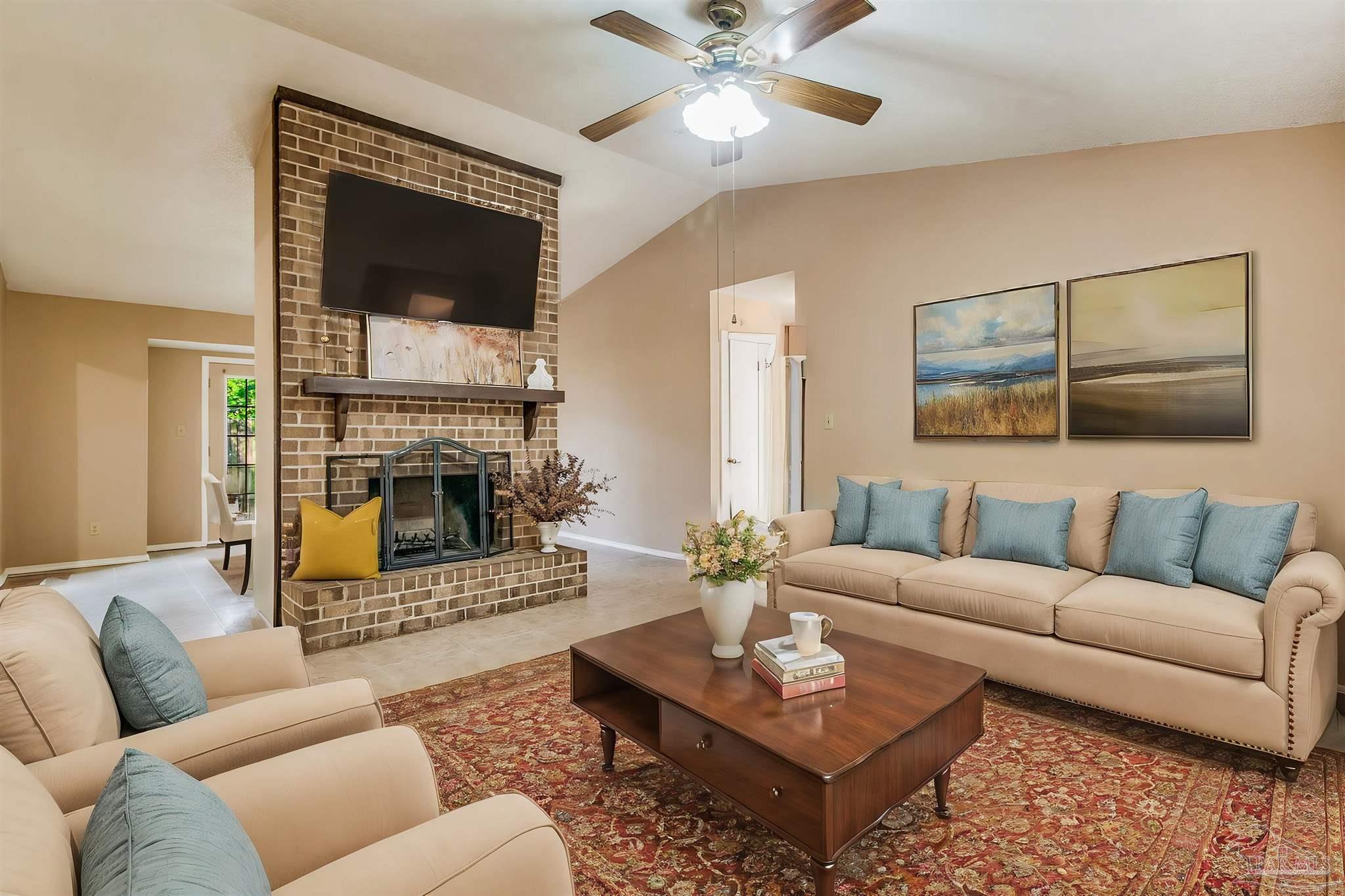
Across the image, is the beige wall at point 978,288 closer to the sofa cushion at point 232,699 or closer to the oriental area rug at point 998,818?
the oriental area rug at point 998,818

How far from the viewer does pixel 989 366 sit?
3779 mm

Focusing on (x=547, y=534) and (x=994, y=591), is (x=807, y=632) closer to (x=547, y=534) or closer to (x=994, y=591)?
(x=994, y=591)

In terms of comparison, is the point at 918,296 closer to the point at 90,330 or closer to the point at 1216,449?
the point at 1216,449

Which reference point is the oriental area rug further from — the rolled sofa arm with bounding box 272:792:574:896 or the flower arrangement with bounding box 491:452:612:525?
the flower arrangement with bounding box 491:452:612:525

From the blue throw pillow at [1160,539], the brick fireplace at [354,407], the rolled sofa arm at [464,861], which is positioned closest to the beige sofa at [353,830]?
the rolled sofa arm at [464,861]

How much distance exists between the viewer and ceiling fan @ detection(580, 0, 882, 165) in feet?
7.13

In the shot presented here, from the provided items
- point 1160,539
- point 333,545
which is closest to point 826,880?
point 1160,539

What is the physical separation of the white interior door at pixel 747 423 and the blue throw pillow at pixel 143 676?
4.58 m

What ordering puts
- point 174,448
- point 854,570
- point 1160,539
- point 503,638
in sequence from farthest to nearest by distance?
point 174,448 < point 503,638 < point 854,570 < point 1160,539

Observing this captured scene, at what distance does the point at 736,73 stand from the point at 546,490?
287cm

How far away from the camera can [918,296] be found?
4098 mm

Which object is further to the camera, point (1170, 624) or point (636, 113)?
point (636, 113)

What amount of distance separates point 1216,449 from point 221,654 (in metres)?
4.02

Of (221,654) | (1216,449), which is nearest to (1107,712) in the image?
(1216,449)
